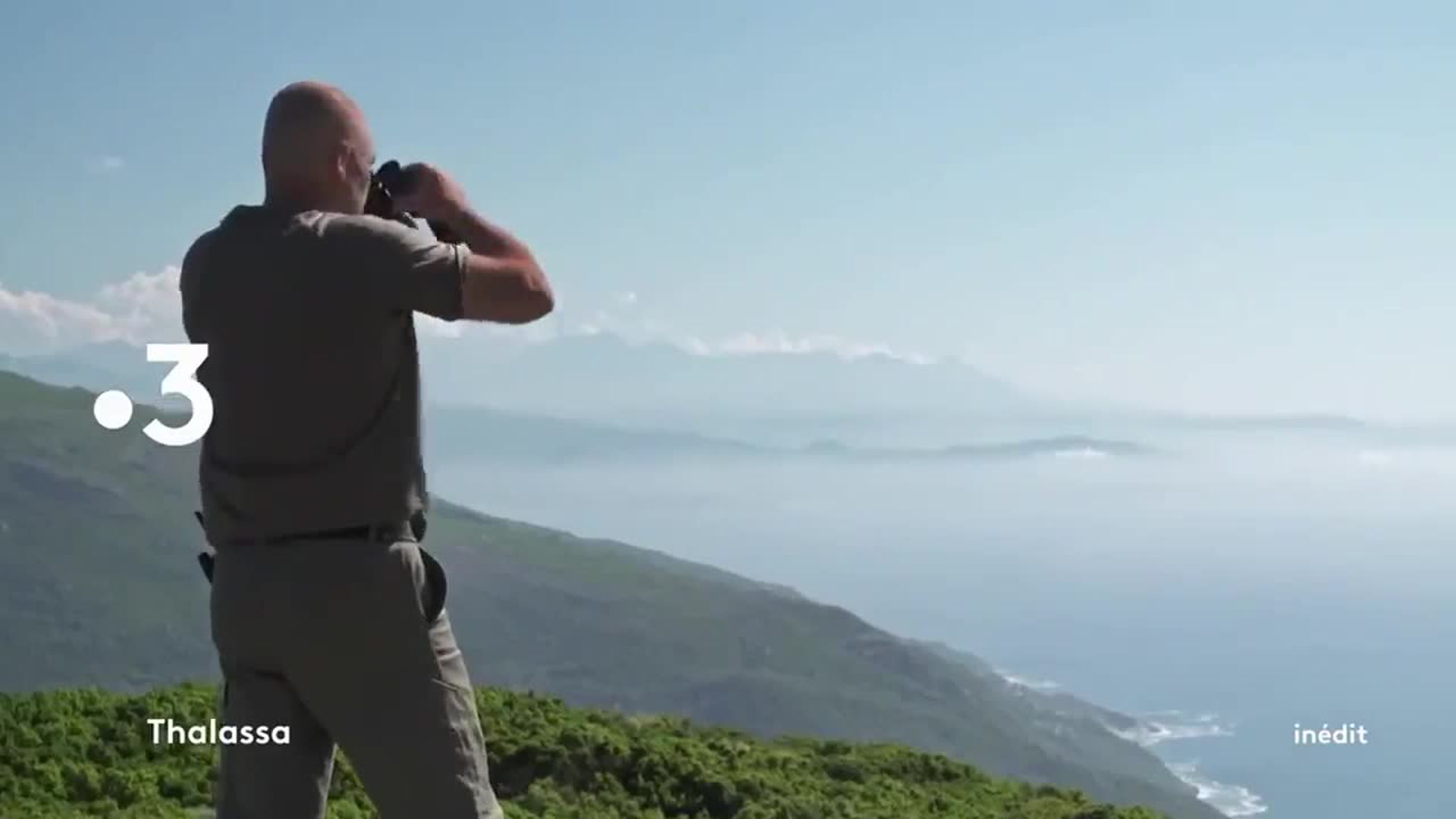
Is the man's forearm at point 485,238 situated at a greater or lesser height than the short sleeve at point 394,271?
greater

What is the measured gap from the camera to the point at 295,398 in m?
4.11

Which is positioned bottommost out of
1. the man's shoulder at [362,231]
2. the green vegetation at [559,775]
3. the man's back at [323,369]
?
the green vegetation at [559,775]

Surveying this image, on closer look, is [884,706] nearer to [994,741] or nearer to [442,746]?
[994,741]

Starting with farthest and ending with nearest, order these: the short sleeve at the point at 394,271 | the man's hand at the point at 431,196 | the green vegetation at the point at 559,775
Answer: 1. the green vegetation at the point at 559,775
2. the man's hand at the point at 431,196
3. the short sleeve at the point at 394,271

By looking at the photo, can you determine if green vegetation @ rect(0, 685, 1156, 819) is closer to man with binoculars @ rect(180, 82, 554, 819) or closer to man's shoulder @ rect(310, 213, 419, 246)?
man with binoculars @ rect(180, 82, 554, 819)

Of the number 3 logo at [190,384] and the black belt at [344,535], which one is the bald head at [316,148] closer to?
the number 3 logo at [190,384]

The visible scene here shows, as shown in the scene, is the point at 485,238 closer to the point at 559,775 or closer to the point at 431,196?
the point at 431,196

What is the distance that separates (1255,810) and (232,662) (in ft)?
368

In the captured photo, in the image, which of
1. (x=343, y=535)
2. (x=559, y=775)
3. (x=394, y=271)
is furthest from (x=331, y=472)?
(x=559, y=775)

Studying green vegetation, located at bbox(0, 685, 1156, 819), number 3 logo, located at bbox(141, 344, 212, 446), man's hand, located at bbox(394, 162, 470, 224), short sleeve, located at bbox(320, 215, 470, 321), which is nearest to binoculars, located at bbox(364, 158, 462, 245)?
man's hand, located at bbox(394, 162, 470, 224)

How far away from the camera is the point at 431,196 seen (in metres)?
4.36

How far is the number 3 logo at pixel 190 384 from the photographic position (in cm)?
430

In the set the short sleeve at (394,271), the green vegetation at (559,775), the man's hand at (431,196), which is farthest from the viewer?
the green vegetation at (559,775)

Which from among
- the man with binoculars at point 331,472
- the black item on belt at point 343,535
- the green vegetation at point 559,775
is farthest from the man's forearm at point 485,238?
the green vegetation at point 559,775
